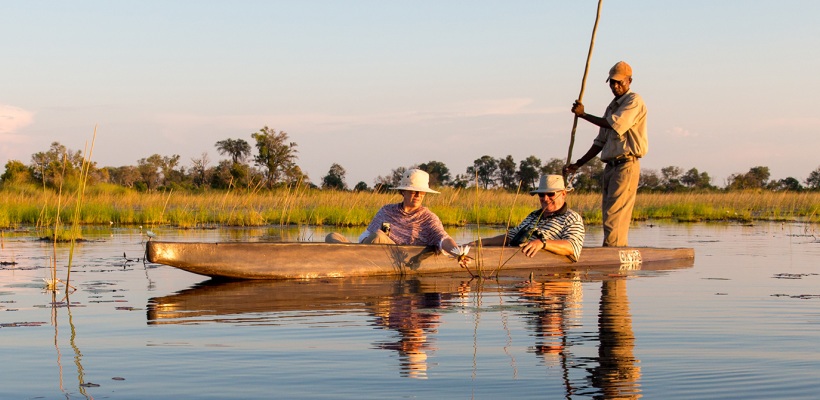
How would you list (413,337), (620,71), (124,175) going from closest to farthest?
(413,337) → (620,71) → (124,175)

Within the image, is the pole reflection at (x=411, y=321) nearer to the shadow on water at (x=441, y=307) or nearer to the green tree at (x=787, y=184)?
the shadow on water at (x=441, y=307)

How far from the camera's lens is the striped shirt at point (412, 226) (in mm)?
8508

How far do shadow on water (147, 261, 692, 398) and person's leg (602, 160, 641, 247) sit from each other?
0.50 metres

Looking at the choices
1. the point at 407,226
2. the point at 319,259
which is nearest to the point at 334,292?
the point at 319,259

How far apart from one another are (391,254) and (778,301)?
309cm

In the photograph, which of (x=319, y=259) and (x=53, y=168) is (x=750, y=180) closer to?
(x=53, y=168)

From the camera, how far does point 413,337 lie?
5105 mm

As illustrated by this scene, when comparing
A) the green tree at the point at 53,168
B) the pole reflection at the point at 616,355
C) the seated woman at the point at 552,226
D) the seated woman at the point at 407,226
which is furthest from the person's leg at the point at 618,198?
the green tree at the point at 53,168

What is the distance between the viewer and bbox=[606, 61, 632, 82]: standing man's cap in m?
9.25

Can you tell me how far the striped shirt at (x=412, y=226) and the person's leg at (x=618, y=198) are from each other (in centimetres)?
197

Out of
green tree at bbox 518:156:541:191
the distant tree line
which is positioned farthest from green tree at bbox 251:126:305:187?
green tree at bbox 518:156:541:191

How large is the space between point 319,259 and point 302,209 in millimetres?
11295

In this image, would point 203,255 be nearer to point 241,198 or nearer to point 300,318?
point 300,318

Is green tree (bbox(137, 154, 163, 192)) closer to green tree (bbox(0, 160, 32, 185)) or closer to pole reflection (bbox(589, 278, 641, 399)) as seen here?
green tree (bbox(0, 160, 32, 185))
